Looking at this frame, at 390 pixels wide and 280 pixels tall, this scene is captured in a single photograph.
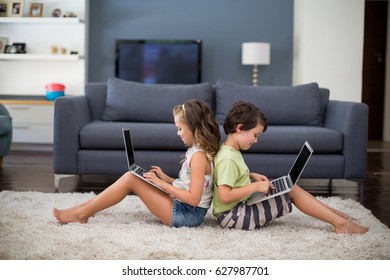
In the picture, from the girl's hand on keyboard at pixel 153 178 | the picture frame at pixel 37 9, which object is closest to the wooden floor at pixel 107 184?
the girl's hand on keyboard at pixel 153 178

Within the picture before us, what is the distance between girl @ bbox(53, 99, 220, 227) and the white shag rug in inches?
2.3

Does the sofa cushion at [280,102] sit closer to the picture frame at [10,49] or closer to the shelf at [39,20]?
the shelf at [39,20]

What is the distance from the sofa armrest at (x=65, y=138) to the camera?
375 cm

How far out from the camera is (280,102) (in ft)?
14.3

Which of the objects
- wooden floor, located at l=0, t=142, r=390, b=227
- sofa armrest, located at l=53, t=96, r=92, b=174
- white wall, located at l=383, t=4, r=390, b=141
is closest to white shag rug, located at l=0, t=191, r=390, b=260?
wooden floor, located at l=0, t=142, r=390, b=227

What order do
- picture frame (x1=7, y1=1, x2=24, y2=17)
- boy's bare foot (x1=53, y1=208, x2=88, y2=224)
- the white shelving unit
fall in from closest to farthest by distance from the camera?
boy's bare foot (x1=53, y1=208, x2=88, y2=224), picture frame (x1=7, y1=1, x2=24, y2=17), the white shelving unit

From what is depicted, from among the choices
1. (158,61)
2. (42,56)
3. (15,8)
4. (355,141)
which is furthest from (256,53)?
(355,141)

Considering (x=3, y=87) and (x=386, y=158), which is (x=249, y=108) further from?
(x=3, y=87)

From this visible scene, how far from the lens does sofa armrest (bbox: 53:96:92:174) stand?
3.75 metres

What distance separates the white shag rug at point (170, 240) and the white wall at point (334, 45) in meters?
4.16

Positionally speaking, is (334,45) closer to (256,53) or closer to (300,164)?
(256,53)

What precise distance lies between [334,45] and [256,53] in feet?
2.94

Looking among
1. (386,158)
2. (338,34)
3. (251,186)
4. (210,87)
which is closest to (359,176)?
Answer: (210,87)

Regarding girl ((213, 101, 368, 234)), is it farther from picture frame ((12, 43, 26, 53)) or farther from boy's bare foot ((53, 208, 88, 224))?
picture frame ((12, 43, 26, 53))
